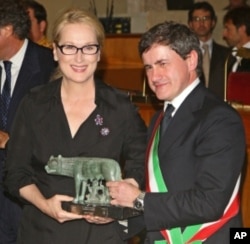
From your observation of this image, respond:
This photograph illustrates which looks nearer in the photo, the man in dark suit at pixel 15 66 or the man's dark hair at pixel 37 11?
the man in dark suit at pixel 15 66

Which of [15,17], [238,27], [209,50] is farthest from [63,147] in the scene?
[209,50]

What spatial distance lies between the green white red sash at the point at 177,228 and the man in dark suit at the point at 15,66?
4.31 feet

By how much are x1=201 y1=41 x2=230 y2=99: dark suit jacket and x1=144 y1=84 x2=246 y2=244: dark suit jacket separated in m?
4.02

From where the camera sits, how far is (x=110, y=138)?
2.44 metres

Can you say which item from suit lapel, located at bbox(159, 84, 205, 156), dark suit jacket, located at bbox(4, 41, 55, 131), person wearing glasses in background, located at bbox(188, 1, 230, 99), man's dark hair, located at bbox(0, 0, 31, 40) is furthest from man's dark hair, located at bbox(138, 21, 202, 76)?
person wearing glasses in background, located at bbox(188, 1, 230, 99)

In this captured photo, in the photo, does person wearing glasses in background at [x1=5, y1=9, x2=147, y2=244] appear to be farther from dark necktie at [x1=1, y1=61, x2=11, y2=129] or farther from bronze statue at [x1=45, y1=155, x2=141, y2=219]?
dark necktie at [x1=1, y1=61, x2=11, y2=129]

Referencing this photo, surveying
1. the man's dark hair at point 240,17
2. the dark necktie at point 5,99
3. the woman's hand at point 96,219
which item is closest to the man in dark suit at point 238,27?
the man's dark hair at point 240,17

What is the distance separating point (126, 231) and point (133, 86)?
256 inches

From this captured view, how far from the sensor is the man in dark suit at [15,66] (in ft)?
11.5

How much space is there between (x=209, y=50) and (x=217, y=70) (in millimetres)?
597

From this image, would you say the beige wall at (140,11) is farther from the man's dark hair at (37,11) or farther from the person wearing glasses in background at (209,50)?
the man's dark hair at (37,11)

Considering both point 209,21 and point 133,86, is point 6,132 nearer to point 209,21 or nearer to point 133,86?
point 209,21

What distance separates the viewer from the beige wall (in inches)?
408

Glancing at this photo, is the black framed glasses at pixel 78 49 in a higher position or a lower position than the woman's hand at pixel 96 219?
higher
